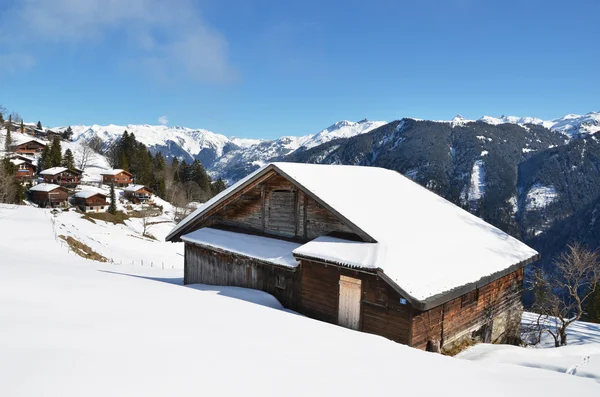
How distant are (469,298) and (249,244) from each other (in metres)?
8.54

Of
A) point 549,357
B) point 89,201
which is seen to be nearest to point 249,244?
point 549,357

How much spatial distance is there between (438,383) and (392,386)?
94 centimetres

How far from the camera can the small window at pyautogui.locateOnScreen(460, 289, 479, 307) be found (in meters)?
12.3

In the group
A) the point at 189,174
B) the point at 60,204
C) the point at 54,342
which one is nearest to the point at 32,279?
the point at 54,342

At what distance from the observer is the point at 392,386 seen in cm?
538

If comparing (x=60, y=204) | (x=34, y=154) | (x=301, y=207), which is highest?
(x=34, y=154)

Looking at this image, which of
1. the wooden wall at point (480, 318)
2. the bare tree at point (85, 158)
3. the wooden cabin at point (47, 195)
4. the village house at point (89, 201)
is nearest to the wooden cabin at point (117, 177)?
the village house at point (89, 201)

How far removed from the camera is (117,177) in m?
92.9

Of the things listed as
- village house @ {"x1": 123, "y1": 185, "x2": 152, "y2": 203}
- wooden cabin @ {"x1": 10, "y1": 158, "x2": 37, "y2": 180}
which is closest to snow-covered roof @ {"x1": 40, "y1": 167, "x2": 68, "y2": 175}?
wooden cabin @ {"x1": 10, "y1": 158, "x2": 37, "y2": 180}

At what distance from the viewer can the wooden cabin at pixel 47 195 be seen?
7050 cm

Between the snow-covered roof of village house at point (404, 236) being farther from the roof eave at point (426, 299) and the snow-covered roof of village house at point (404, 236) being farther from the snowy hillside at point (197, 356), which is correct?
the snowy hillside at point (197, 356)

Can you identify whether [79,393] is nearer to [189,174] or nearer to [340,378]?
[340,378]

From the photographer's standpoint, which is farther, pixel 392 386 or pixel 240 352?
pixel 240 352

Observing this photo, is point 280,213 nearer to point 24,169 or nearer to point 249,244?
point 249,244
